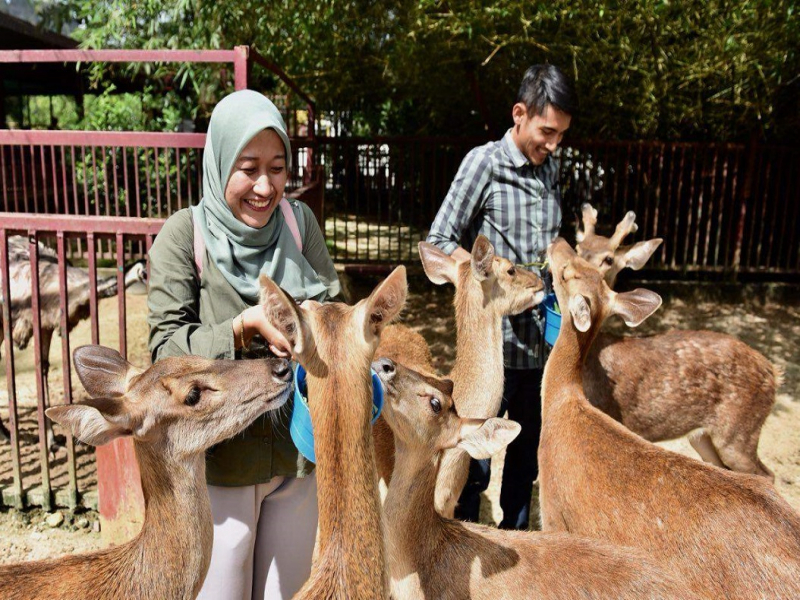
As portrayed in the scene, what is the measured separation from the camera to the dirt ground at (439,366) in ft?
14.0

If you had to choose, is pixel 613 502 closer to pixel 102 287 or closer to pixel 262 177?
pixel 262 177

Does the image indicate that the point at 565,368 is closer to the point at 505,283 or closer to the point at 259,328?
the point at 505,283

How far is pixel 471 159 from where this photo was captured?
377cm

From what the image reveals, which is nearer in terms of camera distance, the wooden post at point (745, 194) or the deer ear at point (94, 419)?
the deer ear at point (94, 419)

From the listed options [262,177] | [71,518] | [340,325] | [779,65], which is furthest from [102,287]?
[779,65]

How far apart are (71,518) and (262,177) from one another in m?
2.90

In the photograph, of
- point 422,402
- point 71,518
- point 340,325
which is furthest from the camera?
point 71,518

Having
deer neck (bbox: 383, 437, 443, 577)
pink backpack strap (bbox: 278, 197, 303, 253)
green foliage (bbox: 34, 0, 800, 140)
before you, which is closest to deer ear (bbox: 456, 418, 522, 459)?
deer neck (bbox: 383, 437, 443, 577)

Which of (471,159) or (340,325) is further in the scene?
(471,159)

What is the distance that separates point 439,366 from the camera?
7.63 m

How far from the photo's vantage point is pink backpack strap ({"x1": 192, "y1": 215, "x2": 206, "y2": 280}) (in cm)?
249

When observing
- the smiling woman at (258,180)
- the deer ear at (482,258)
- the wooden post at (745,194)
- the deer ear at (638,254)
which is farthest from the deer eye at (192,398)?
the wooden post at (745,194)

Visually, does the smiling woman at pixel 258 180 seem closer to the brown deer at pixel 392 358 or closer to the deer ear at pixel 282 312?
the deer ear at pixel 282 312

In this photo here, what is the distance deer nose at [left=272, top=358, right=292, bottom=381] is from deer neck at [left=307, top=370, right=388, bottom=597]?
0.84 ft
